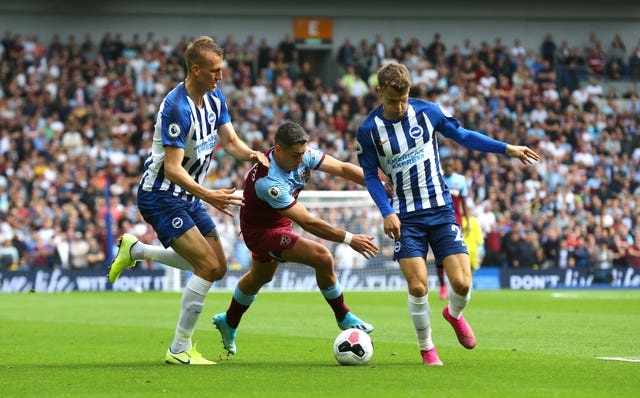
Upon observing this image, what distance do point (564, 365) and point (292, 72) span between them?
84.2ft

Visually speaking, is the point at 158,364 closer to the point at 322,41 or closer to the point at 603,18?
the point at 322,41

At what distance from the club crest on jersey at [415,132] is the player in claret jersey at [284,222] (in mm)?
656

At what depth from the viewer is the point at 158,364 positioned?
9.01 meters

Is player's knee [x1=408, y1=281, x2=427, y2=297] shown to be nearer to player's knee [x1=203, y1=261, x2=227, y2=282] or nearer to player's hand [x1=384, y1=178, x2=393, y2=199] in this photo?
player's hand [x1=384, y1=178, x2=393, y2=199]

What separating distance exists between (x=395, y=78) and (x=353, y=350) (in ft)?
6.95

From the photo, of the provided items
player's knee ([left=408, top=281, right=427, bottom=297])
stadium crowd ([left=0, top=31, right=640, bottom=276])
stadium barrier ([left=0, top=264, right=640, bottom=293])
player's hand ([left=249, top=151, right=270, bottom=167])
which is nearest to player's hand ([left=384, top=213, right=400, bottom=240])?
player's knee ([left=408, top=281, right=427, bottom=297])

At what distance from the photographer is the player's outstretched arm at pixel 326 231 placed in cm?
848

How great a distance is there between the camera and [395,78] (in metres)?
8.53

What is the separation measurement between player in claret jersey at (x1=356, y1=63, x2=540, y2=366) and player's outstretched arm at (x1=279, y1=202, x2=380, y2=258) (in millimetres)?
359

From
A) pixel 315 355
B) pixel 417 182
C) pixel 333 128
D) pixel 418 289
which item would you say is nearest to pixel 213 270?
pixel 315 355

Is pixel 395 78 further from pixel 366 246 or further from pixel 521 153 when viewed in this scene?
pixel 366 246

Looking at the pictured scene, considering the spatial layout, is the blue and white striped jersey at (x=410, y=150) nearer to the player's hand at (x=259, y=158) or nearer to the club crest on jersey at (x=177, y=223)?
the player's hand at (x=259, y=158)

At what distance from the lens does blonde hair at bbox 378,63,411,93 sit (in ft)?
28.0

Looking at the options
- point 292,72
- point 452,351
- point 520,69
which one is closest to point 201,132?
point 452,351
